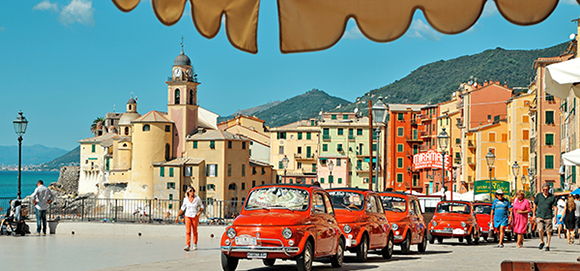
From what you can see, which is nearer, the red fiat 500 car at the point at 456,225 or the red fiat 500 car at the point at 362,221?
the red fiat 500 car at the point at 362,221

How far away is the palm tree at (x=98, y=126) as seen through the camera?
525ft

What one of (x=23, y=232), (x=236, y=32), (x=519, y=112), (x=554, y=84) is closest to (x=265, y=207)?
(x=554, y=84)

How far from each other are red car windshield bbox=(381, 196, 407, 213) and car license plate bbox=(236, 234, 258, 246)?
307 inches

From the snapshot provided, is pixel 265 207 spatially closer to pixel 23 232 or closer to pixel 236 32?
pixel 236 32

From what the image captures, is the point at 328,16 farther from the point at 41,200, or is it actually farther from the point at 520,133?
the point at 520,133

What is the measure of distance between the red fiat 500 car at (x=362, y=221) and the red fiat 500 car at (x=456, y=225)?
7162mm

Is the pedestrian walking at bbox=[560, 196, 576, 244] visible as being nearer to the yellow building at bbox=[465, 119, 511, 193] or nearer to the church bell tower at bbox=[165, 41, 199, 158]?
the yellow building at bbox=[465, 119, 511, 193]

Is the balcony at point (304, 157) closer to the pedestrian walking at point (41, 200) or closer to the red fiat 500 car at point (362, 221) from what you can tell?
the pedestrian walking at point (41, 200)

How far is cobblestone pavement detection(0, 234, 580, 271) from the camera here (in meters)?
14.7

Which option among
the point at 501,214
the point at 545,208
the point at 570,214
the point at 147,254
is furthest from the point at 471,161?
the point at 147,254

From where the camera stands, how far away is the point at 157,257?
16578 mm

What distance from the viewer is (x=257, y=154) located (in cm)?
12775

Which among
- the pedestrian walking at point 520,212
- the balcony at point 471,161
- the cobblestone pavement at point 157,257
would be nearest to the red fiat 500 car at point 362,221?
the cobblestone pavement at point 157,257

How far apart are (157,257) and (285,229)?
4710 millimetres
